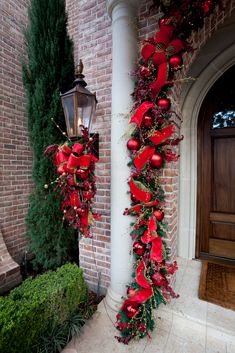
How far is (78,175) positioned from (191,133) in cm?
175

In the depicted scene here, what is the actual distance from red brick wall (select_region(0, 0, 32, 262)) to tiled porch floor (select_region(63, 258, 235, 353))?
2.24m

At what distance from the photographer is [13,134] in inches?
133

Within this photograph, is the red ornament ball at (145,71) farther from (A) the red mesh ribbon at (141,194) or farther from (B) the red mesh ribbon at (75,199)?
(B) the red mesh ribbon at (75,199)

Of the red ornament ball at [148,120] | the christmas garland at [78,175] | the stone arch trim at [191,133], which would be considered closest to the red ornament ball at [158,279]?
the christmas garland at [78,175]

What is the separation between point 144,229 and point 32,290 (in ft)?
3.59

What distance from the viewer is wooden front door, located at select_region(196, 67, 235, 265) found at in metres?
2.54

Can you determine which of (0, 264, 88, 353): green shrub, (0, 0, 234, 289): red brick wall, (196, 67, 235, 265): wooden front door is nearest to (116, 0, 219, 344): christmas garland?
(0, 0, 234, 289): red brick wall

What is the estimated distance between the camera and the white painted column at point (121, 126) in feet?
5.68

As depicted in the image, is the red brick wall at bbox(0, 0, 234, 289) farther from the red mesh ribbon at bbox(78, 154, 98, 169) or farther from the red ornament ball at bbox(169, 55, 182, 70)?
the red mesh ribbon at bbox(78, 154, 98, 169)

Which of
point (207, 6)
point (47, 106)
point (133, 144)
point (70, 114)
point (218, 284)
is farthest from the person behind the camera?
point (47, 106)

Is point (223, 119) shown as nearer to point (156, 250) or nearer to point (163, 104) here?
point (163, 104)

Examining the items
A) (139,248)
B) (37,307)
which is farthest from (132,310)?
(37,307)

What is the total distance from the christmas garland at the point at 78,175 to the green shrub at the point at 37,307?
1.62 ft

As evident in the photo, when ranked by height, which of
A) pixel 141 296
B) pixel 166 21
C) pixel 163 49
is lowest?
pixel 141 296
